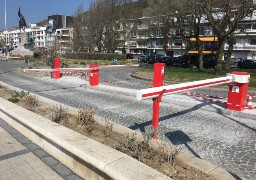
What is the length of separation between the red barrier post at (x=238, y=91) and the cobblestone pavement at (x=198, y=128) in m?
0.59

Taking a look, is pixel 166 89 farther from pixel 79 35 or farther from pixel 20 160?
pixel 79 35

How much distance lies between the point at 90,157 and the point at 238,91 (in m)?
6.48

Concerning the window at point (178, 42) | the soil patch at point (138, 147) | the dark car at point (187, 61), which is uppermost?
the window at point (178, 42)

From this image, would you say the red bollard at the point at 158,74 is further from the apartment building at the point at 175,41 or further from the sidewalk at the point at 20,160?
the apartment building at the point at 175,41

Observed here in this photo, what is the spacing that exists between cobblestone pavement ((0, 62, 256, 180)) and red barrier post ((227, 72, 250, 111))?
59 cm

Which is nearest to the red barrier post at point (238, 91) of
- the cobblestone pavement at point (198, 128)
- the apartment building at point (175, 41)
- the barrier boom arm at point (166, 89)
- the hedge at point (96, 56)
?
the cobblestone pavement at point (198, 128)

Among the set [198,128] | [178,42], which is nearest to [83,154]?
[198,128]

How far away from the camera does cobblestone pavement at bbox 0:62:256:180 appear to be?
520cm

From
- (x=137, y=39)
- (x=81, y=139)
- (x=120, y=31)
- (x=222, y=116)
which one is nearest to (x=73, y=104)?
(x=222, y=116)

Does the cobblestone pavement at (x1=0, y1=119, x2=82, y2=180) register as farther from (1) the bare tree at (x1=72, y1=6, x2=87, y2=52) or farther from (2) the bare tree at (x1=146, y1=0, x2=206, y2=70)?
(1) the bare tree at (x1=72, y1=6, x2=87, y2=52)

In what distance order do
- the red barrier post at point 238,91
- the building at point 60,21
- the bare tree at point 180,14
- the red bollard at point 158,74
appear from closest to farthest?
the red bollard at point 158,74 → the red barrier post at point 238,91 → the bare tree at point 180,14 → the building at point 60,21

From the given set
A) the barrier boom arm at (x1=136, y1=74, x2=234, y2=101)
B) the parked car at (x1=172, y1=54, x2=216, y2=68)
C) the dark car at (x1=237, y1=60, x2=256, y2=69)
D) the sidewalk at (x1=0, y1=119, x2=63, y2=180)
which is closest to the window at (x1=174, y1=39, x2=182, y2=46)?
the dark car at (x1=237, y1=60, x2=256, y2=69)

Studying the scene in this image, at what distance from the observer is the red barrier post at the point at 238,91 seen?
8.62 metres

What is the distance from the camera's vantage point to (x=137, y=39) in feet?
299
